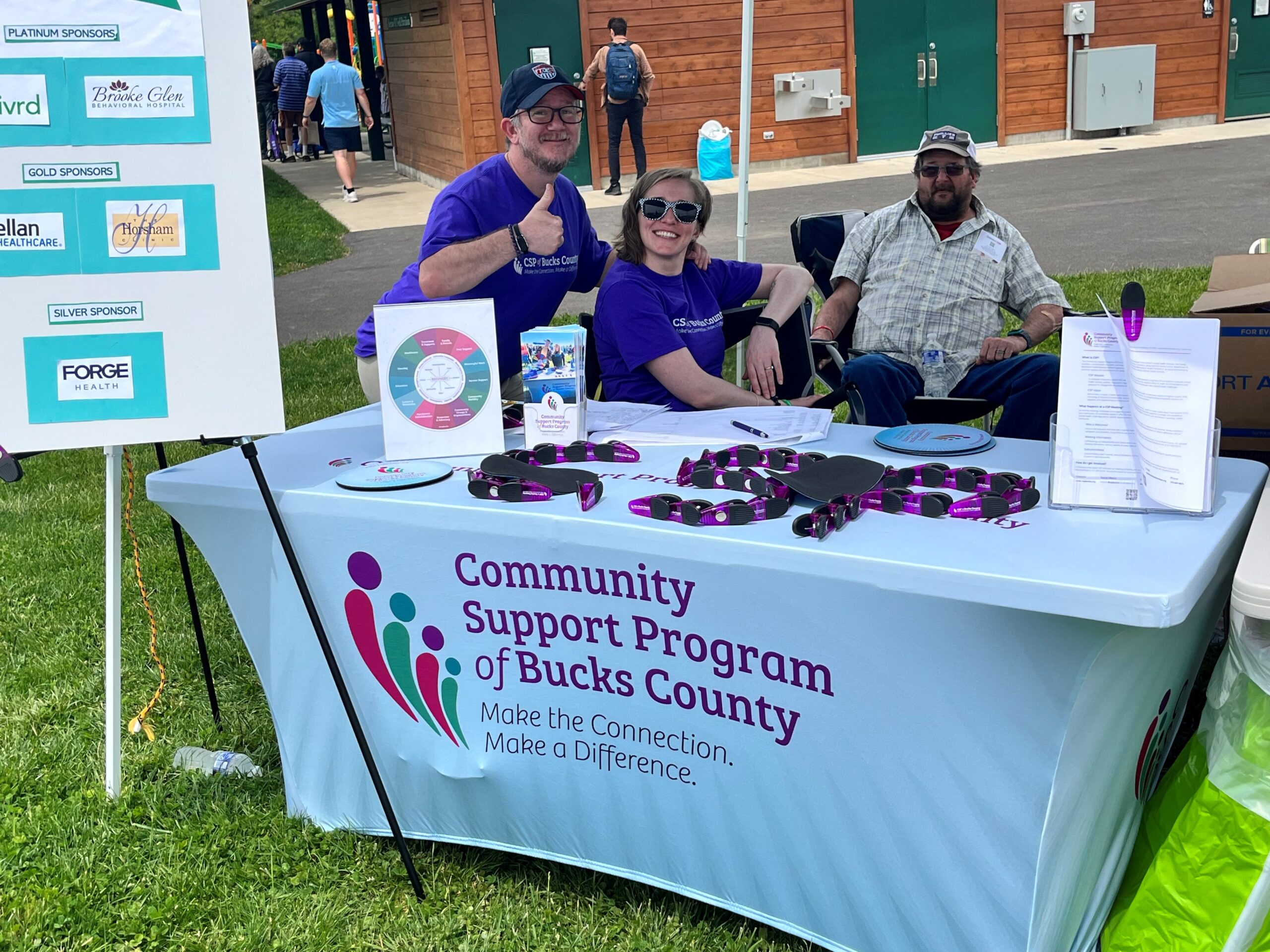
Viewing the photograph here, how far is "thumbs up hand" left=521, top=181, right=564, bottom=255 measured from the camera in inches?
113

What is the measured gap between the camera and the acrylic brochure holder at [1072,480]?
1858mm

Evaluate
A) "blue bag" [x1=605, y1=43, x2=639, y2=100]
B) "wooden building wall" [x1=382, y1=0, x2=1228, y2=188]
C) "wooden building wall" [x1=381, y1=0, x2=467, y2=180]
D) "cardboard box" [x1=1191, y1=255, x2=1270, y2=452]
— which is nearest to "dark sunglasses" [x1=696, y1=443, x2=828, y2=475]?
"cardboard box" [x1=1191, y1=255, x2=1270, y2=452]

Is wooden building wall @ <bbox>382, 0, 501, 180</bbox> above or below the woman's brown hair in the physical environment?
above

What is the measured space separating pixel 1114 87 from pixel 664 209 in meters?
12.8

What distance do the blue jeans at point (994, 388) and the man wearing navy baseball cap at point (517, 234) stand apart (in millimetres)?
689

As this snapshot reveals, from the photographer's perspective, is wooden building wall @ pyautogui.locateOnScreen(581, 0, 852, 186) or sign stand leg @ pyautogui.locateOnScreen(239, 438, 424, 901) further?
wooden building wall @ pyautogui.locateOnScreen(581, 0, 852, 186)

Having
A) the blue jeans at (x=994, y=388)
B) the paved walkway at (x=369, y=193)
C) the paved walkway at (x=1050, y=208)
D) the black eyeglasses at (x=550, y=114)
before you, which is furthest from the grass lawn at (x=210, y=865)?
the paved walkway at (x=369, y=193)

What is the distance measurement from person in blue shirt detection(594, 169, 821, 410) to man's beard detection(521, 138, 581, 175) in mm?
211

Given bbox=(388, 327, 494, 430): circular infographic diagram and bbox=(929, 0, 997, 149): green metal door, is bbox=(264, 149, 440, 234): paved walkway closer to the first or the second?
bbox=(929, 0, 997, 149): green metal door

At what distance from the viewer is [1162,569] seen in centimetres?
166

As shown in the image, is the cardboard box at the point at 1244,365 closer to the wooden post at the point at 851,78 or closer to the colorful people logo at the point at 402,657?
the colorful people logo at the point at 402,657

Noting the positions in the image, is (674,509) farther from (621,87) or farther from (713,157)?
(713,157)

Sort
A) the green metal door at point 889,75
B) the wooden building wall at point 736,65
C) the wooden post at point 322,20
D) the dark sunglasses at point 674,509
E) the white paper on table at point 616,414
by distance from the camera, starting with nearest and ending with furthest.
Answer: the dark sunglasses at point 674,509, the white paper on table at point 616,414, the wooden building wall at point 736,65, the green metal door at point 889,75, the wooden post at point 322,20

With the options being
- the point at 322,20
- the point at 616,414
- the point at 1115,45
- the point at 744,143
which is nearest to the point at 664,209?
the point at 616,414
